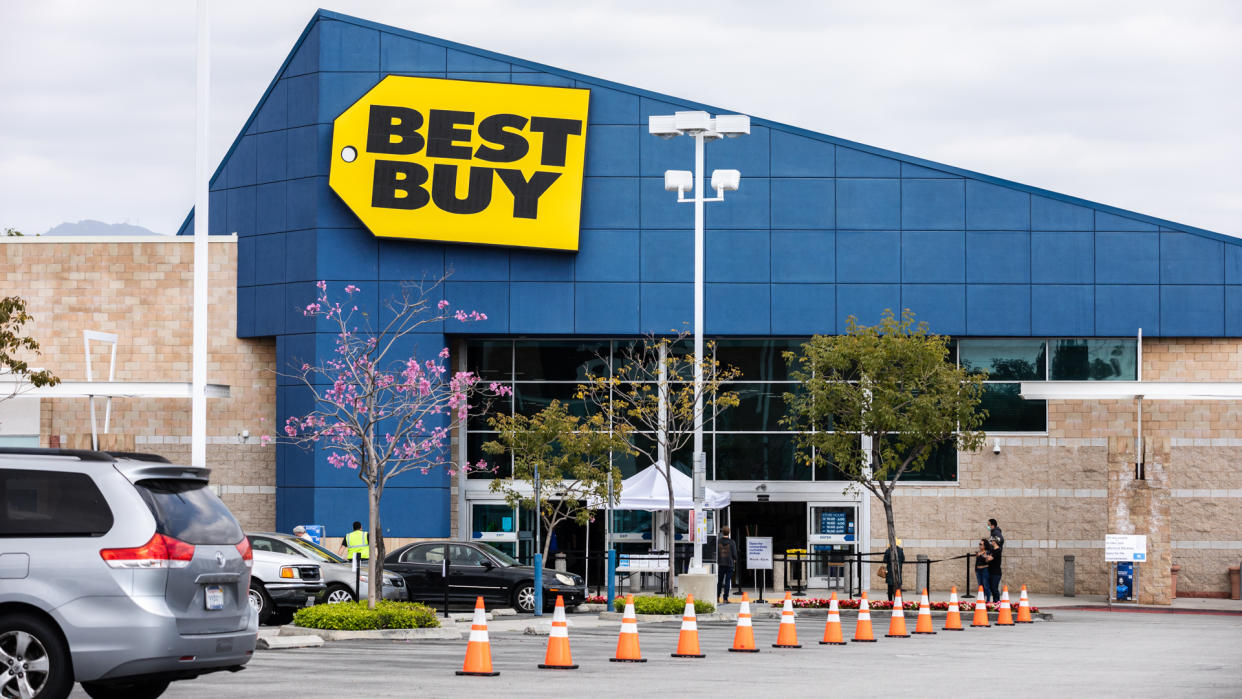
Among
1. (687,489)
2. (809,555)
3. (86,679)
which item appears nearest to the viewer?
(86,679)

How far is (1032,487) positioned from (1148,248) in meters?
6.58

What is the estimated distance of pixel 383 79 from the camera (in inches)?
1508

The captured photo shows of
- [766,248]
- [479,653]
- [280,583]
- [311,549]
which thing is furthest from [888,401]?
[479,653]

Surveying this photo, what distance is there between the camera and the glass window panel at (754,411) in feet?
129

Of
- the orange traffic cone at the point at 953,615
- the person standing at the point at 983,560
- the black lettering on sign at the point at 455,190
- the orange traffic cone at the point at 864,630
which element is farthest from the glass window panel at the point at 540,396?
the orange traffic cone at the point at 864,630

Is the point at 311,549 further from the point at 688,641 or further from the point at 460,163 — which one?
the point at 460,163

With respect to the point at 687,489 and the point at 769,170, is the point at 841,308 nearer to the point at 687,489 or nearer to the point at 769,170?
the point at 769,170

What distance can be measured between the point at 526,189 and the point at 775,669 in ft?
75.7

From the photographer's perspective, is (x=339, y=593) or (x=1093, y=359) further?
(x=1093, y=359)

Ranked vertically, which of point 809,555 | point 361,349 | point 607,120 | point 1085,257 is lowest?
point 809,555

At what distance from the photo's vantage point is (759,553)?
36156mm

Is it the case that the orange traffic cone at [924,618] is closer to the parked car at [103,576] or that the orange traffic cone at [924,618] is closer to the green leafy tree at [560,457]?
the green leafy tree at [560,457]

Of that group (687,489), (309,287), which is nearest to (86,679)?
(687,489)

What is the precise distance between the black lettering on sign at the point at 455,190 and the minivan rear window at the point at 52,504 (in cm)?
2708
